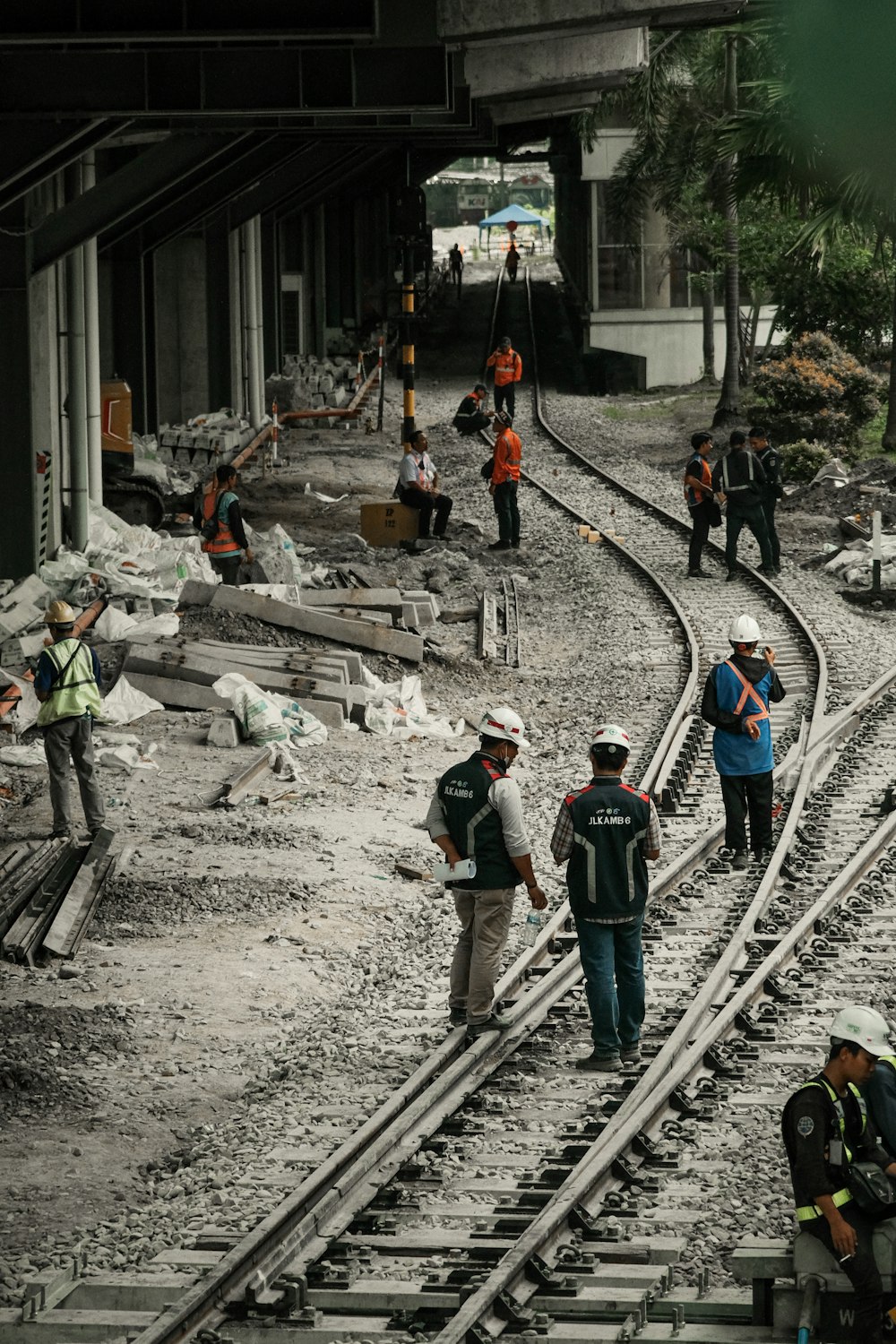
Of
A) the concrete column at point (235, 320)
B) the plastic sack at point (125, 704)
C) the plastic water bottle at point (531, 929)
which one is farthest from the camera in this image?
the concrete column at point (235, 320)

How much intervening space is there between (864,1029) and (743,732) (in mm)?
6501

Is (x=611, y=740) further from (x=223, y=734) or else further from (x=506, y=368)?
(x=506, y=368)

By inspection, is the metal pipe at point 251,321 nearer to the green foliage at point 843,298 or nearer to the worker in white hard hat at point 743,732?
the green foliage at point 843,298

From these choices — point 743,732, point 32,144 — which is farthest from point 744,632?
point 32,144

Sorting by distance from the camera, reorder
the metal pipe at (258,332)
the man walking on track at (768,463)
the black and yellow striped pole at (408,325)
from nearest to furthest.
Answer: the man walking on track at (768,463) < the black and yellow striped pole at (408,325) < the metal pipe at (258,332)

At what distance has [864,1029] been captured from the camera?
641cm

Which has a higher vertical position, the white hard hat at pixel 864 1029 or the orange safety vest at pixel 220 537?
the orange safety vest at pixel 220 537

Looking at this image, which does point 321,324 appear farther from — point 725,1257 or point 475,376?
point 725,1257

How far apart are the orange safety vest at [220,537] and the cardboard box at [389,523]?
5.08 m

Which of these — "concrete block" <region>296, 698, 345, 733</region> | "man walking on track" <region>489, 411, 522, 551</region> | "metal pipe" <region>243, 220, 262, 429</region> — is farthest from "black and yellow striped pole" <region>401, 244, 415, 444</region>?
"concrete block" <region>296, 698, 345, 733</region>

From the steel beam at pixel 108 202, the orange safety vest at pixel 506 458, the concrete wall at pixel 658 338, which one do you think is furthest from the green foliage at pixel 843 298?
the steel beam at pixel 108 202

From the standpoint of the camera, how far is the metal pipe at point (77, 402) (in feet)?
75.7

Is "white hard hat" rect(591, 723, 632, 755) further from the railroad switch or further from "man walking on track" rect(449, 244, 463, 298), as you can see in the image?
"man walking on track" rect(449, 244, 463, 298)

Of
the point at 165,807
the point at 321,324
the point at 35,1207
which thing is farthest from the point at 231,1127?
the point at 321,324
